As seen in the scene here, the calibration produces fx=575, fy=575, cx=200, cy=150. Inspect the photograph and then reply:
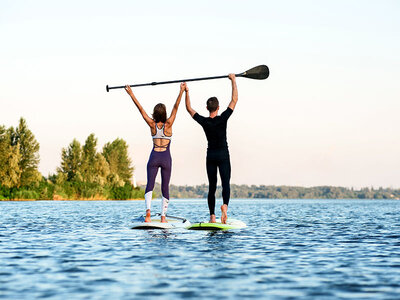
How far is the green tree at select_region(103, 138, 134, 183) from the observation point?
381 ft

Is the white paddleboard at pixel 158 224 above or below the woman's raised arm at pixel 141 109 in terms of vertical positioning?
below

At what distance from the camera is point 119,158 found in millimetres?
117562

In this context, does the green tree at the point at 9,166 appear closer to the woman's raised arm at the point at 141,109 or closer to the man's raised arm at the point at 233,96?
the woman's raised arm at the point at 141,109

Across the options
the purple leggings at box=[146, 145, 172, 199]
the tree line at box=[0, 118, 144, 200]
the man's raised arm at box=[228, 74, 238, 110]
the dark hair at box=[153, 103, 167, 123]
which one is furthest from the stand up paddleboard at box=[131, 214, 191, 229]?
the tree line at box=[0, 118, 144, 200]

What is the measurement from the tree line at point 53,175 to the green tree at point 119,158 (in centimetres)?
1252

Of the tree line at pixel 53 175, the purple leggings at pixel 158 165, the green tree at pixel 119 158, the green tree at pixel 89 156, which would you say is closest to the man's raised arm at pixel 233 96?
the purple leggings at pixel 158 165

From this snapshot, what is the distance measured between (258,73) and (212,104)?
169cm

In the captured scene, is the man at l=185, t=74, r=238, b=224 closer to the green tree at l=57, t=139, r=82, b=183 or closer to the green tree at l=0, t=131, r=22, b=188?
the green tree at l=0, t=131, r=22, b=188

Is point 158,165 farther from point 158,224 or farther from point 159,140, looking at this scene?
point 158,224

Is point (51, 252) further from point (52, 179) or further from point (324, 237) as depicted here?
point (52, 179)

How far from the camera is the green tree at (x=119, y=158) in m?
116

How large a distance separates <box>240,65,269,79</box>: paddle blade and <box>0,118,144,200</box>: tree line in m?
62.4

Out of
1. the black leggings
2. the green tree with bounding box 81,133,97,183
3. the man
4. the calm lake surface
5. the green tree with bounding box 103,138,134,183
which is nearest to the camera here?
the calm lake surface

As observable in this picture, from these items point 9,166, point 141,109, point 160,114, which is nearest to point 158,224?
point 160,114
